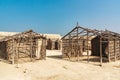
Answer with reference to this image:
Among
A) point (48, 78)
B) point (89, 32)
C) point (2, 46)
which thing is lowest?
point (48, 78)

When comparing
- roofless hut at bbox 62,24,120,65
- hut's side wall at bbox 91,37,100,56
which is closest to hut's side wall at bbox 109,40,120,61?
roofless hut at bbox 62,24,120,65

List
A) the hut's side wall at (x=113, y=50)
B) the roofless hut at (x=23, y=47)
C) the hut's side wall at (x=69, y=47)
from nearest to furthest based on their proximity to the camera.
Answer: the roofless hut at (x=23, y=47) → the hut's side wall at (x=113, y=50) → the hut's side wall at (x=69, y=47)

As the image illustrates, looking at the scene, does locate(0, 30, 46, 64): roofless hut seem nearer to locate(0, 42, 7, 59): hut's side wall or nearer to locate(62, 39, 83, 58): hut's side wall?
locate(0, 42, 7, 59): hut's side wall

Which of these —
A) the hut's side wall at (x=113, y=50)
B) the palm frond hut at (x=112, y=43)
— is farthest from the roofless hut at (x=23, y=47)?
the hut's side wall at (x=113, y=50)

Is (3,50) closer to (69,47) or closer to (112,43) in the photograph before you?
(69,47)

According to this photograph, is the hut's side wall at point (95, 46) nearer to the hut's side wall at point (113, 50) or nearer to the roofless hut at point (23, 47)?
the hut's side wall at point (113, 50)

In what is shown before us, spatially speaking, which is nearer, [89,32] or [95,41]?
[89,32]

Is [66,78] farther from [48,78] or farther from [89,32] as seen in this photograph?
[89,32]

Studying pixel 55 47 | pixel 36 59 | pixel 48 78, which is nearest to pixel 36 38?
pixel 36 59

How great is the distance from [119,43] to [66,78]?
15.8 meters

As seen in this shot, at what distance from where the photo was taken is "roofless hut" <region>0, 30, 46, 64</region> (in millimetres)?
24156

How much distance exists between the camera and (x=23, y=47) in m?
25.6

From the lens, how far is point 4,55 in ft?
86.2

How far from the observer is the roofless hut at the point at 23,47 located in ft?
79.3
